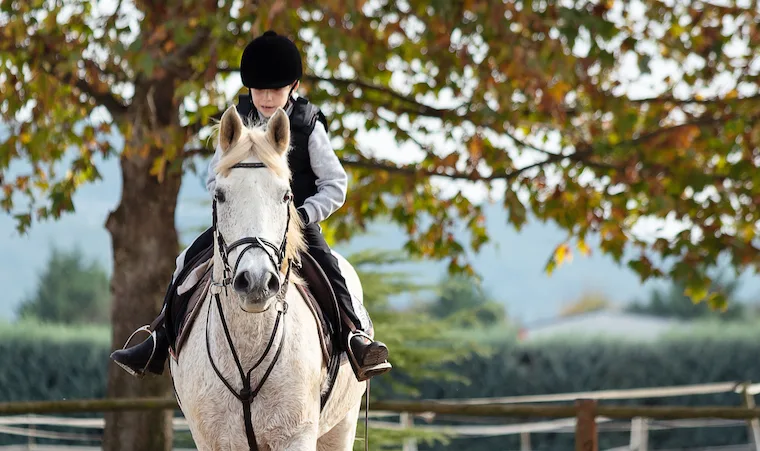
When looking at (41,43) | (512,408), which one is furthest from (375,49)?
(512,408)

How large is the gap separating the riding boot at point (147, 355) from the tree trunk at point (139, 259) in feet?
15.4

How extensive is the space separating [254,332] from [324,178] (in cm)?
90

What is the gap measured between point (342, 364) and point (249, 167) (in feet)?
4.04

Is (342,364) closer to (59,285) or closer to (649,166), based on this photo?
(649,166)

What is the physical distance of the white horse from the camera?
4.21 meters

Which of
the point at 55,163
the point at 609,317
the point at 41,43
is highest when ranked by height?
the point at 41,43

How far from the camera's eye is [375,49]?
959 centimetres

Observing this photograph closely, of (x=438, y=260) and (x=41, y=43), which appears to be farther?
(x=438, y=260)

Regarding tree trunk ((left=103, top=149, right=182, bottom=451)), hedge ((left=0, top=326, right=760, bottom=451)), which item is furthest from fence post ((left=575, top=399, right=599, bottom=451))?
hedge ((left=0, top=326, right=760, bottom=451))

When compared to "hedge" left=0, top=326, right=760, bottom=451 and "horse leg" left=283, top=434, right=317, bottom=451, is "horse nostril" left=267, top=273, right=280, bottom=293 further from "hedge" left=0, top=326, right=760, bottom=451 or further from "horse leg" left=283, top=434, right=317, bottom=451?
"hedge" left=0, top=326, right=760, bottom=451

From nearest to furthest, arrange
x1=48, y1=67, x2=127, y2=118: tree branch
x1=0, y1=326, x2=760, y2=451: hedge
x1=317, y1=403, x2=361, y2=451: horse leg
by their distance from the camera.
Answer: x1=317, y1=403, x2=361, y2=451: horse leg < x1=48, y1=67, x2=127, y2=118: tree branch < x1=0, y1=326, x2=760, y2=451: hedge

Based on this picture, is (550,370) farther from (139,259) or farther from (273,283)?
(273,283)

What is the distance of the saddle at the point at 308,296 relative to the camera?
16.1 feet

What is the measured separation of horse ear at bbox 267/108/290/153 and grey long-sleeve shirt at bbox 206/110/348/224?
0.46 metres
